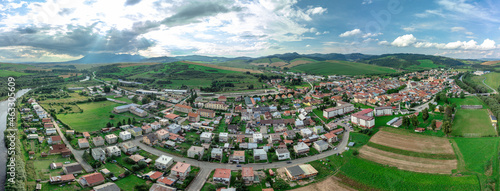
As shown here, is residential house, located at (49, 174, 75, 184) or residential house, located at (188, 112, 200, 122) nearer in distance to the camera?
residential house, located at (49, 174, 75, 184)

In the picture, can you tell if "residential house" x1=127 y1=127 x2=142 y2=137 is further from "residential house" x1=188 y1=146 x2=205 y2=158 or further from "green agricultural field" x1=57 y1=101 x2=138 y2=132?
"residential house" x1=188 y1=146 x2=205 y2=158

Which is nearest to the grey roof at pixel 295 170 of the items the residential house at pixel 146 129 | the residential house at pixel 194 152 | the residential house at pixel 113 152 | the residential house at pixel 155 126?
the residential house at pixel 194 152

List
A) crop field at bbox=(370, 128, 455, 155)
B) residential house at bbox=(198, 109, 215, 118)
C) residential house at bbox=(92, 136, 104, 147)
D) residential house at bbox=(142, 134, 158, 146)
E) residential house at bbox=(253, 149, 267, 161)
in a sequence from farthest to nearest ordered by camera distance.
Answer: residential house at bbox=(198, 109, 215, 118) → residential house at bbox=(142, 134, 158, 146) → residential house at bbox=(92, 136, 104, 147) → crop field at bbox=(370, 128, 455, 155) → residential house at bbox=(253, 149, 267, 161)

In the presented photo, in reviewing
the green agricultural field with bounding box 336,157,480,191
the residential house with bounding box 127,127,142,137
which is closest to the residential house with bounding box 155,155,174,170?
the residential house with bounding box 127,127,142,137

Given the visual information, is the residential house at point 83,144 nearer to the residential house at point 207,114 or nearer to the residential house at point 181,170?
the residential house at point 181,170

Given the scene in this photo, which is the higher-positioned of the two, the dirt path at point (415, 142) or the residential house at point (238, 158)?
the dirt path at point (415, 142)

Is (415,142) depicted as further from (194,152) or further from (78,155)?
(78,155)

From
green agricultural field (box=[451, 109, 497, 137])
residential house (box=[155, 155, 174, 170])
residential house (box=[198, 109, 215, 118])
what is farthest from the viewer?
residential house (box=[198, 109, 215, 118])

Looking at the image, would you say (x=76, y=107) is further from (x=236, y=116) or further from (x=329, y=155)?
(x=329, y=155)
